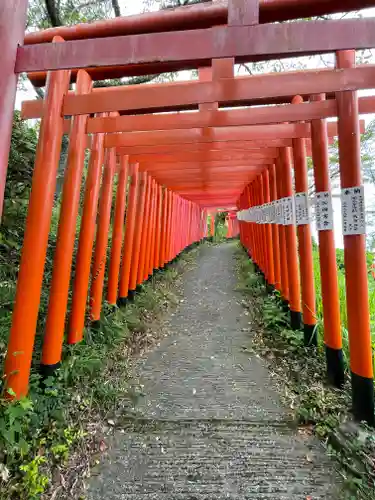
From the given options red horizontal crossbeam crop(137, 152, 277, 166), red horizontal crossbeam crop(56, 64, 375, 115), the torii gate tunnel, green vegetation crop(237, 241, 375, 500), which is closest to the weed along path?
green vegetation crop(237, 241, 375, 500)

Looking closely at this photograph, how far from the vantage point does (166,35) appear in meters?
2.18

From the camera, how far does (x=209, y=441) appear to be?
291 centimetres

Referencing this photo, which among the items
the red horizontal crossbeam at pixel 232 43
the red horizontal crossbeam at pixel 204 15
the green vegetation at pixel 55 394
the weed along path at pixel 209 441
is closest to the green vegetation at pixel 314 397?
the weed along path at pixel 209 441

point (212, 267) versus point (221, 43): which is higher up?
point (221, 43)

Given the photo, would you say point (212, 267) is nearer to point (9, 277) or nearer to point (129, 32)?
point (9, 277)

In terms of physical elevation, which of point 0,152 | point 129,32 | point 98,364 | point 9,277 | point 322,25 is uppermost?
point 129,32

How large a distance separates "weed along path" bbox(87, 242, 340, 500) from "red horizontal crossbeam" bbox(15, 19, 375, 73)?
3213 millimetres

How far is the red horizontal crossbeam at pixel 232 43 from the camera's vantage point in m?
2.07

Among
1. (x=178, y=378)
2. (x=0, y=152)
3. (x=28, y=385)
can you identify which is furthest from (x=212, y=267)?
(x=0, y=152)

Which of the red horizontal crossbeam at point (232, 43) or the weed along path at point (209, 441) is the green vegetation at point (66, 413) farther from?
the red horizontal crossbeam at point (232, 43)

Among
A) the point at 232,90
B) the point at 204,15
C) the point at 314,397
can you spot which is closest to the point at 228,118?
the point at 232,90

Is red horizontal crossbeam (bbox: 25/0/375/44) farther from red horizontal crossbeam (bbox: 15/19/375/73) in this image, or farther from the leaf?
the leaf

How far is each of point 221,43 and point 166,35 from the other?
41 centimetres

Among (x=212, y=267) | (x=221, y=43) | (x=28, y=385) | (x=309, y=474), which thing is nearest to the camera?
(x=221, y=43)
